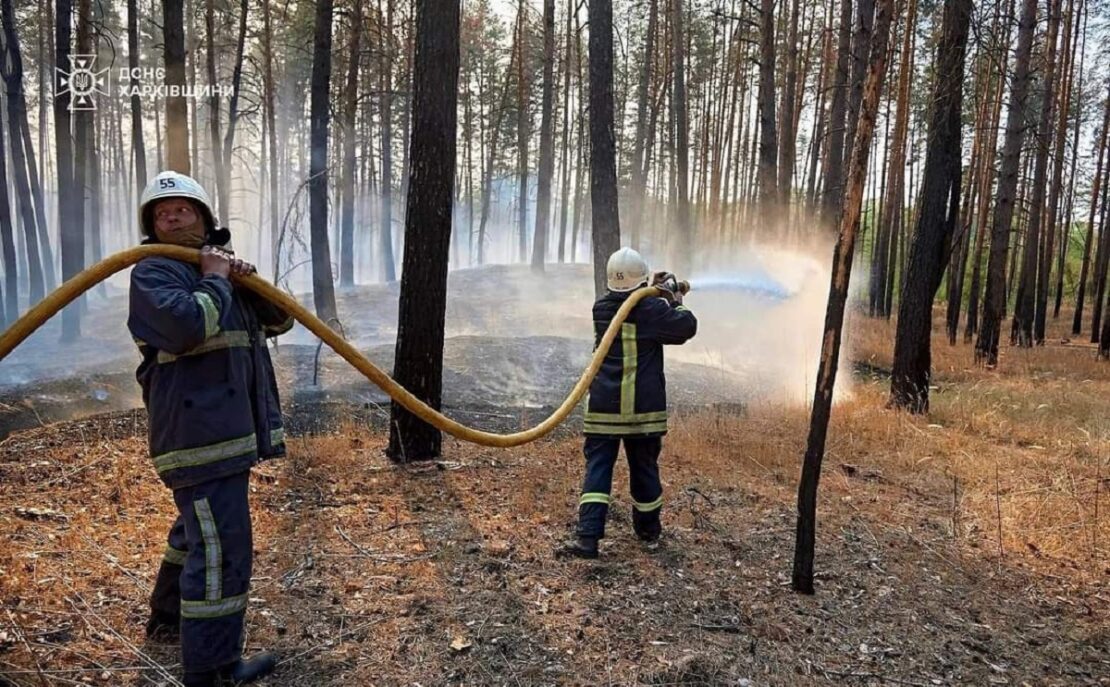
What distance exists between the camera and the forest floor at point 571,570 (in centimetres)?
295

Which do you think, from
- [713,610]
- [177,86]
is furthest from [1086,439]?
[177,86]

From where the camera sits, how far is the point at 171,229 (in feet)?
8.72

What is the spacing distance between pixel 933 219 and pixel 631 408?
662cm

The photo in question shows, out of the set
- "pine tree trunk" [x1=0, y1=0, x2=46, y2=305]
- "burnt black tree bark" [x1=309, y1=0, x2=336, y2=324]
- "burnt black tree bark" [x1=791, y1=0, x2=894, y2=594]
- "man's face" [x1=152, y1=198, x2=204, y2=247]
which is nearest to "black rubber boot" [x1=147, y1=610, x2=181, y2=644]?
"man's face" [x1=152, y1=198, x2=204, y2=247]

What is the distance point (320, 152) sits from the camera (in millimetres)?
14594

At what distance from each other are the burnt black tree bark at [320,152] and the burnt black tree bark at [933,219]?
34.1 feet

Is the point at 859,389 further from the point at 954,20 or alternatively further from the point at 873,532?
the point at 873,532

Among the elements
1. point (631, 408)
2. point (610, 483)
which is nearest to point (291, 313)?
point (631, 408)

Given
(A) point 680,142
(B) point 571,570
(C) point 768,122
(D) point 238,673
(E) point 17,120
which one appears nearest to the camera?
(D) point 238,673

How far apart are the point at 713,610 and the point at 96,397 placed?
34.5ft

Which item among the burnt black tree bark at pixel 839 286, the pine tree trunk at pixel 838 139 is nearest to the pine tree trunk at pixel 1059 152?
the pine tree trunk at pixel 838 139

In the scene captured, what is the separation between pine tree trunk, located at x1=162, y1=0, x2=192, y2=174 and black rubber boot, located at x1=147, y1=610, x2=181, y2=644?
898cm

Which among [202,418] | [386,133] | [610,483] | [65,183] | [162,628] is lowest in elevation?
[162,628]

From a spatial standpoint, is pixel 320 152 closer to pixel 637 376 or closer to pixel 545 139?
pixel 545 139
